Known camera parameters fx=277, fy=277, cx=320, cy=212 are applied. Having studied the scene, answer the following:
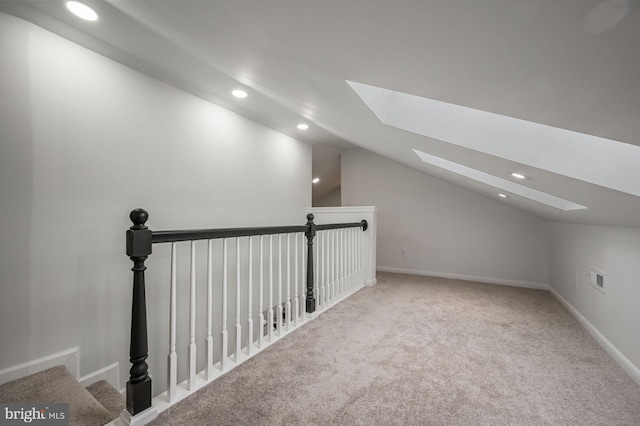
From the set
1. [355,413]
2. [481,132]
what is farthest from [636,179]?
[355,413]

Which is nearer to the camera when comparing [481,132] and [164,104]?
[481,132]

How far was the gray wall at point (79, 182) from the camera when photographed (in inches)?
64.3

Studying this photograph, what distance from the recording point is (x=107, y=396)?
5.95 ft

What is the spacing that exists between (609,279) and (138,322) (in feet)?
10.1

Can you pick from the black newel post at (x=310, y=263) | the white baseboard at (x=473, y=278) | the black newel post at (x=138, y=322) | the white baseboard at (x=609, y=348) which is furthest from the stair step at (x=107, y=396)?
the white baseboard at (x=473, y=278)

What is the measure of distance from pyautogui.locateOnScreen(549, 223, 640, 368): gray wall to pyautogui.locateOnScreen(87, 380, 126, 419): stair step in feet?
10.4

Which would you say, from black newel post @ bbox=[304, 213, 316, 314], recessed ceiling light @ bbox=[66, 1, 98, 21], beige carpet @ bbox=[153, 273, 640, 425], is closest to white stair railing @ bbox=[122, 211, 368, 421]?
black newel post @ bbox=[304, 213, 316, 314]

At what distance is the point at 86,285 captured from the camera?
1909mm

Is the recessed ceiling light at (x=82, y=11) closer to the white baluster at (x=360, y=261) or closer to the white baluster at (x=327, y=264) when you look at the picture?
the white baluster at (x=327, y=264)

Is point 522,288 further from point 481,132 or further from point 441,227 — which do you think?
point 481,132

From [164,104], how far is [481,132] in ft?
8.22

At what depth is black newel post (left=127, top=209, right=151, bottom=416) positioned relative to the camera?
47.6 inches

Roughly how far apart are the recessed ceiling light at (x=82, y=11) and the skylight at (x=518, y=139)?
1.52 metres

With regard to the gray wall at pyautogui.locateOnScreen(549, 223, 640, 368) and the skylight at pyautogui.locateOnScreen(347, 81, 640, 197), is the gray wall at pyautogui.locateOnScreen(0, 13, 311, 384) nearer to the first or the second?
the skylight at pyautogui.locateOnScreen(347, 81, 640, 197)
